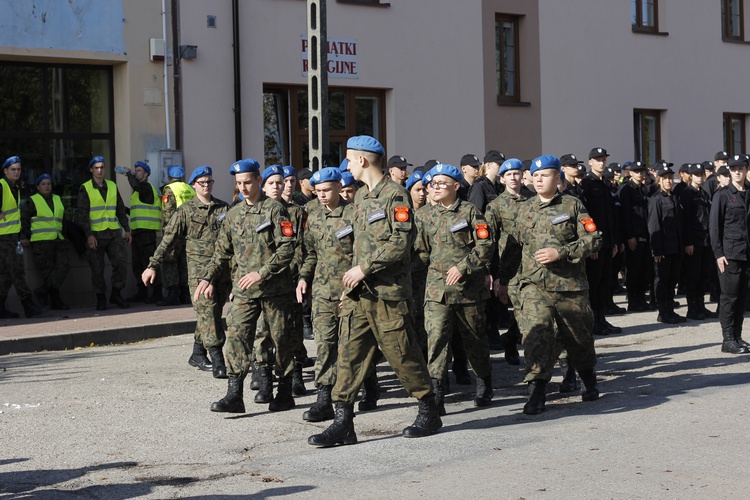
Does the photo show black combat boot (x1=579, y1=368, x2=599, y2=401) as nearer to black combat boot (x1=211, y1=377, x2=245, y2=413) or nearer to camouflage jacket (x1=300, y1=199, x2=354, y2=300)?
camouflage jacket (x1=300, y1=199, x2=354, y2=300)

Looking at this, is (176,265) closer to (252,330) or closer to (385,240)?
(252,330)

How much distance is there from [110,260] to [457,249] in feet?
28.0

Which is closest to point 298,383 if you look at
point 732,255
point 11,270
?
point 732,255

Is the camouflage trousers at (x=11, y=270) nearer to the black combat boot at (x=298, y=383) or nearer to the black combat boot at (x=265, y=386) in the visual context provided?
the black combat boot at (x=298, y=383)

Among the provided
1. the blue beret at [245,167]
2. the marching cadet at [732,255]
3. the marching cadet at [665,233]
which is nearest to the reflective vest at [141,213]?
the marching cadet at [665,233]

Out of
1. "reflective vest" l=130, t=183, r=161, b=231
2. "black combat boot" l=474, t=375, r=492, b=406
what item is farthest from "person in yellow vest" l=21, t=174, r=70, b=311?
"black combat boot" l=474, t=375, r=492, b=406

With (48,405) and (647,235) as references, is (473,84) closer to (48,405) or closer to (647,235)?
(647,235)

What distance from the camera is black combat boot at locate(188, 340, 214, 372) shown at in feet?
37.6

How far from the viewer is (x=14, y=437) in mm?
8281

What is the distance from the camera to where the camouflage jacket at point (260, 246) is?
9078 millimetres

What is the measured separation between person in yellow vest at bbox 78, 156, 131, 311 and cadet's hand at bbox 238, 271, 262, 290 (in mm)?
7763

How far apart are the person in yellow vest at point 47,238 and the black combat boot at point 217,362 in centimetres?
619

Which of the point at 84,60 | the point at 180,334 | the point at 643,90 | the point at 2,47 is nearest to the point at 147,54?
the point at 84,60

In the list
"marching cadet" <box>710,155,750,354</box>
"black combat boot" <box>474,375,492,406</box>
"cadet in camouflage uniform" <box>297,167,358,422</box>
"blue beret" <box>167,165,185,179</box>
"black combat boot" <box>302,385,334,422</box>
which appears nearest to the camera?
"black combat boot" <box>302,385,334,422</box>
